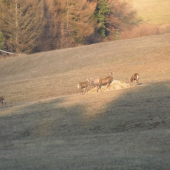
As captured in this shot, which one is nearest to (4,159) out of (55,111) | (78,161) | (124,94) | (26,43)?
(78,161)

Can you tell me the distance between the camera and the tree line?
6309 centimetres

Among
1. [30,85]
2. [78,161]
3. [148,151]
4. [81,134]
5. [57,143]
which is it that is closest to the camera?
[78,161]

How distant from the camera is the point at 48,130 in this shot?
15.7 meters

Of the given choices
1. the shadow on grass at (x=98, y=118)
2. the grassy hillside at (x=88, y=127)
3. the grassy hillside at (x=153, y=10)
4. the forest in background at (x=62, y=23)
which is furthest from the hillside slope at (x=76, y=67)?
the grassy hillside at (x=153, y=10)

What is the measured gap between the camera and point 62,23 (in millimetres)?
78688

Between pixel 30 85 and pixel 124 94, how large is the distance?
14955 mm

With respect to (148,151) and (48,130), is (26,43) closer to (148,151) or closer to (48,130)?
(48,130)

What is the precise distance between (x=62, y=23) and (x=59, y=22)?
31.9 inches

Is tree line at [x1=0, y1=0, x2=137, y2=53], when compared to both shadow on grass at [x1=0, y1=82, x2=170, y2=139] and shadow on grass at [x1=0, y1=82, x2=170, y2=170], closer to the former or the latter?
shadow on grass at [x1=0, y1=82, x2=170, y2=139]

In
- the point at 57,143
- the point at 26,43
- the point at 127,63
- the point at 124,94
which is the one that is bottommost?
the point at 57,143

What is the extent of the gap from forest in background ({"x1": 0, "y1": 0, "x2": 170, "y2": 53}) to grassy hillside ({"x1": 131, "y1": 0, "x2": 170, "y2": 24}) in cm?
275

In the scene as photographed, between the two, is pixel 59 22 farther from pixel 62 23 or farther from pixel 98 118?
pixel 98 118

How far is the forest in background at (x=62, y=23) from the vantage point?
63.2 m

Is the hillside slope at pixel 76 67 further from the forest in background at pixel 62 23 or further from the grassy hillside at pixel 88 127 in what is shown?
the forest in background at pixel 62 23
